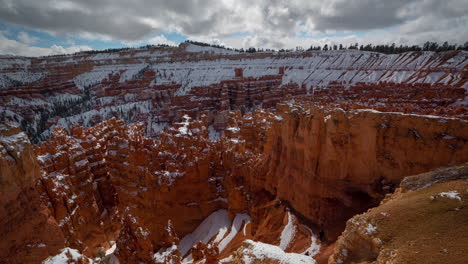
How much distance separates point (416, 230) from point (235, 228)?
1405 centimetres

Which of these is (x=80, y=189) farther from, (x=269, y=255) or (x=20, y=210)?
(x=269, y=255)

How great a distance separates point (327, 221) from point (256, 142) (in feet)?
53.6

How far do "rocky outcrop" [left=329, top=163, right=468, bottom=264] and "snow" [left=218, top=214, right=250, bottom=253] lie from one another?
454 inches

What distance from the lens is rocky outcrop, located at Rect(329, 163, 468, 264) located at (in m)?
4.72

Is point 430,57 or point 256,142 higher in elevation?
point 430,57

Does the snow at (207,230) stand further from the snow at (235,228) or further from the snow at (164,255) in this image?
the snow at (164,255)

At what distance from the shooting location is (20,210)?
7.99 metres

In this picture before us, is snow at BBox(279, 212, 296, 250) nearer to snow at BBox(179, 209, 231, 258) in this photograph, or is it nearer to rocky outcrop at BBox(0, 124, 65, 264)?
snow at BBox(179, 209, 231, 258)

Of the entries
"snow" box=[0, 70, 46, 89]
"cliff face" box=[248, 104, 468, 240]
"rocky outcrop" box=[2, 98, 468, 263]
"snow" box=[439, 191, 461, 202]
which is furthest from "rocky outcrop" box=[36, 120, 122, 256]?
"snow" box=[0, 70, 46, 89]

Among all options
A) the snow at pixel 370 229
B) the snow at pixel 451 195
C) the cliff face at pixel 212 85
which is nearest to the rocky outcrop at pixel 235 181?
the snow at pixel 370 229

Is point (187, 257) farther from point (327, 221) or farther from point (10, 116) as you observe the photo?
point (10, 116)

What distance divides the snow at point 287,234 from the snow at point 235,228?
4886mm

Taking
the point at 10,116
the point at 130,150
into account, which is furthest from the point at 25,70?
the point at 130,150

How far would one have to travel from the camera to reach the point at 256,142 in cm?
2847
